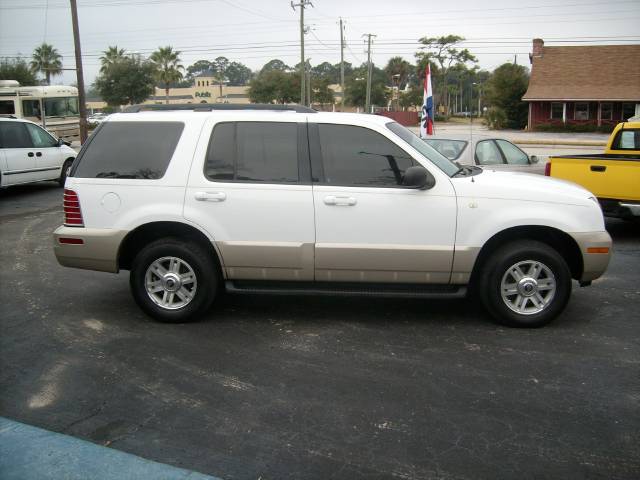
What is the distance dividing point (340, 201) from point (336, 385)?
1.72 m

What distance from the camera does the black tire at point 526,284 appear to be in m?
5.68

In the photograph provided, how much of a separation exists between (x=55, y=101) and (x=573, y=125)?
1597 inches

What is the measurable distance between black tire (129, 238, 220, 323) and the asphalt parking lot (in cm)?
21

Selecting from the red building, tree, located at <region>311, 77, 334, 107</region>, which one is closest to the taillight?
the red building

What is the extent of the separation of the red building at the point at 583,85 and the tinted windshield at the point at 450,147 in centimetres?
4768

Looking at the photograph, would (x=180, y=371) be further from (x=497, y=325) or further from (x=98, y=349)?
(x=497, y=325)

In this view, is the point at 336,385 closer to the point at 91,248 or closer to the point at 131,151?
the point at 91,248

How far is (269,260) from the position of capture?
580 cm

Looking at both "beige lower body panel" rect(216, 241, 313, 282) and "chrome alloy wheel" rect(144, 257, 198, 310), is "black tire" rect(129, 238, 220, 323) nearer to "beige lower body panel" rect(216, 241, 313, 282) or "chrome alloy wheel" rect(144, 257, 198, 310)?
"chrome alloy wheel" rect(144, 257, 198, 310)

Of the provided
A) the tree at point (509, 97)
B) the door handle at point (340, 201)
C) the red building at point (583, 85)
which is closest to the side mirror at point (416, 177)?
the door handle at point (340, 201)

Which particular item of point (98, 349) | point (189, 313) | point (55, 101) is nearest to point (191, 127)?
point (189, 313)

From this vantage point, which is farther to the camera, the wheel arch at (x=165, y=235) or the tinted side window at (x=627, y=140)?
the tinted side window at (x=627, y=140)

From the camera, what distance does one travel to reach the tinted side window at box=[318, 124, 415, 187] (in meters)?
5.75

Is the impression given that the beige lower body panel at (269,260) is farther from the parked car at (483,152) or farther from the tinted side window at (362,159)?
the parked car at (483,152)
